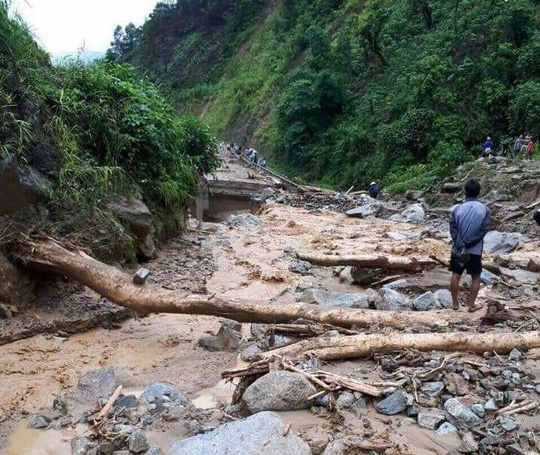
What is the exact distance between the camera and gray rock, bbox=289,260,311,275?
920cm

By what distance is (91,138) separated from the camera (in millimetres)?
7879

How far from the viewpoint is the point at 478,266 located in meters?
5.41

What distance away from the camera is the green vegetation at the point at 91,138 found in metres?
6.49

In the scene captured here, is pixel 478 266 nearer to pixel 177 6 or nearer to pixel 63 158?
pixel 63 158

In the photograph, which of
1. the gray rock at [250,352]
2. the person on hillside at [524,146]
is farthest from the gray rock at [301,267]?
the person on hillside at [524,146]

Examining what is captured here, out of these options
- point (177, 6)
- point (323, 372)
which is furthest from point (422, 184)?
point (177, 6)

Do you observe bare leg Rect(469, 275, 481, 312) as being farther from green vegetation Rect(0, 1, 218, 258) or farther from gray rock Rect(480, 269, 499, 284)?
green vegetation Rect(0, 1, 218, 258)

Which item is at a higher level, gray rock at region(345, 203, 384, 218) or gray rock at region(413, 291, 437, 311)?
gray rock at region(413, 291, 437, 311)

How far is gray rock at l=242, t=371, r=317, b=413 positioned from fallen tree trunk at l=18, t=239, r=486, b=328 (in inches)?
62.4

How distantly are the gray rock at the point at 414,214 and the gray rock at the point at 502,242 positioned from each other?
430cm

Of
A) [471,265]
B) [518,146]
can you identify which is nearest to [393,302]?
[471,265]

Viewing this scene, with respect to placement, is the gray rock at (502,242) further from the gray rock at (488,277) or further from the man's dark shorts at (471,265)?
the man's dark shorts at (471,265)

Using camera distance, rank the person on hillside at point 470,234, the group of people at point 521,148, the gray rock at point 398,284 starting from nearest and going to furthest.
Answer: the person on hillside at point 470,234 → the gray rock at point 398,284 → the group of people at point 521,148

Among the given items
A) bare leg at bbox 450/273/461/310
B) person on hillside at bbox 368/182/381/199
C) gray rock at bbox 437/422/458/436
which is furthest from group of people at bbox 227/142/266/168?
gray rock at bbox 437/422/458/436
